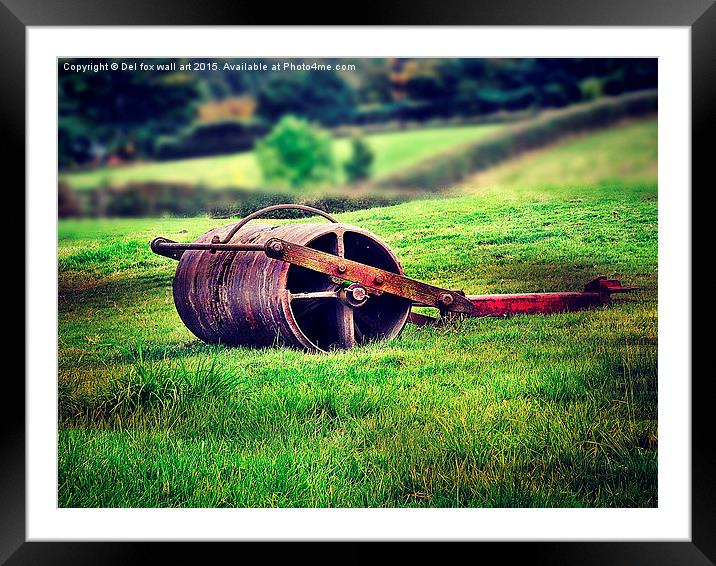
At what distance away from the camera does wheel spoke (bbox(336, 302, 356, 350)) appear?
387 centimetres

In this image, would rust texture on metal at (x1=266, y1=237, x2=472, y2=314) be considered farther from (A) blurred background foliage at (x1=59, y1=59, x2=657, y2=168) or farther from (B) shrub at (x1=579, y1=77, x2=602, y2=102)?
(B) shrub at (x1=579, y1=77, x2=602, y2=102)

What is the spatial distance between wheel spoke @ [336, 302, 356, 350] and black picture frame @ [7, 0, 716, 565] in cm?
90

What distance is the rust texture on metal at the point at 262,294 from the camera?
3.74m

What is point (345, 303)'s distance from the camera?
3893mm

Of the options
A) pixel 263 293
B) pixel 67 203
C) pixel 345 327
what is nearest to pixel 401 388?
pixel 345 327

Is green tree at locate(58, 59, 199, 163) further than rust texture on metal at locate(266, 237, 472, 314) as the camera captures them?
No

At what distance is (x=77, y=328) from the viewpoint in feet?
12.1

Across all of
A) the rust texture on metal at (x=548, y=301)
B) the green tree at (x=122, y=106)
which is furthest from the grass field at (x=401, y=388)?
the green tree at (x=122, y=106)

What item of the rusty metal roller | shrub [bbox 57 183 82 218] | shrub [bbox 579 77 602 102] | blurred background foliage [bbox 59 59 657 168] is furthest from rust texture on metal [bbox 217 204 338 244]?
shrub [bbox 579 77 602 102]

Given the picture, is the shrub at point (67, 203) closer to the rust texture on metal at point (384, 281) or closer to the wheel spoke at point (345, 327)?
the rust texture on metal at point (384, 281)
